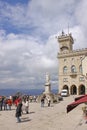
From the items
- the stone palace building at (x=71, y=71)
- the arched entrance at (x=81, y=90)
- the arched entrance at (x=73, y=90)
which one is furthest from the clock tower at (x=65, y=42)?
the arched entrance at (x=81, y=90)

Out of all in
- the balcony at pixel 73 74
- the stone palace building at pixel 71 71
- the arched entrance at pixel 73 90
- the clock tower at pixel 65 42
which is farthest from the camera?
the clock tower at pixel 65 42

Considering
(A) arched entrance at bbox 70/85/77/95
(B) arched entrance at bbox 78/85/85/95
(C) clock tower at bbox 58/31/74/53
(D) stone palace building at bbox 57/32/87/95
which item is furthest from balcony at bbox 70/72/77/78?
(C) clock tower at bbox 58/31/74/53

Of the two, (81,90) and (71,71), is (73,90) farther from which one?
(71,71)

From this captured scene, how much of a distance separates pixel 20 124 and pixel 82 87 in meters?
51.5

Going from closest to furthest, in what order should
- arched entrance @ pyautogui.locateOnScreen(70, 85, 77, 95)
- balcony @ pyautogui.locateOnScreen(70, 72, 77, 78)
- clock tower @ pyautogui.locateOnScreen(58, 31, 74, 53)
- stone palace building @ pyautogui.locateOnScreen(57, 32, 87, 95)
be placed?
stone palace building @ pyautogui.locateOnScreen(57, 32, 87, 95)
balcony @ pyautogui.locateOnScreen(70, 72, 77, 78)
arched entrance @ pyautogui.locateOnScreen(70, 85, 77, 95)
clock tower @ pyautogui.locateOnScreen(58, 31, 74, 53)

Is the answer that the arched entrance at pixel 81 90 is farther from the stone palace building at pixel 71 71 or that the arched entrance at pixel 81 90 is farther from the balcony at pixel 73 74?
the balcony at pixel 73 74

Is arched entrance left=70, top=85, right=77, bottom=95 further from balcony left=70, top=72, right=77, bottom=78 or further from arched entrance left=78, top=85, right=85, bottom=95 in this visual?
balcony left=70, top=72, right=77, bottom=78

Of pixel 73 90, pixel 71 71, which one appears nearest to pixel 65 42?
pixel 71 71

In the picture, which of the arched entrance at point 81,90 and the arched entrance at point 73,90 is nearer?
the arched entrance at point 81,90

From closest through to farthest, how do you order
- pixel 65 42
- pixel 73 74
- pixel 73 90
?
pixel 73 74, pixel 73 90, pixel 65 42

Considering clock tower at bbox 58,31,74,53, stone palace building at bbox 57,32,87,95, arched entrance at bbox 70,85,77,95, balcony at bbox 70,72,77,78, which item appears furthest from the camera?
clock tower at bbox 58,31,74,53

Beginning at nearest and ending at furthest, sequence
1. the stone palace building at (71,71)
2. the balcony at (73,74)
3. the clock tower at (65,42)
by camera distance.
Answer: the stone palace building at (71,71), the balcony at (73,74), the clock tower at (65,42)

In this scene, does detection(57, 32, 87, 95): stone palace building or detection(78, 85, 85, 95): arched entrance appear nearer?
detection(57, 32, 87, 95): stone palace building

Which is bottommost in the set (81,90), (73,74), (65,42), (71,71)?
(81,90)
